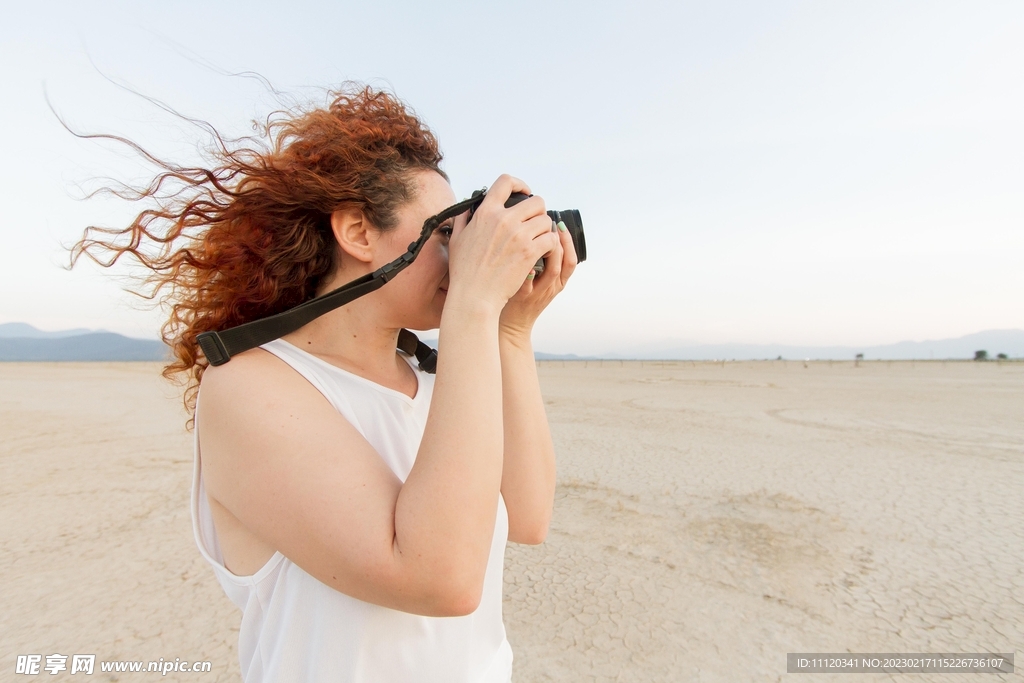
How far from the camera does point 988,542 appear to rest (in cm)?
470

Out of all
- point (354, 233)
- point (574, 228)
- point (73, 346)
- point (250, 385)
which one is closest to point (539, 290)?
point (574, 228)

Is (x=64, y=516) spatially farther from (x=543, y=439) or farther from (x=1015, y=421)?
(x=1015, y=421)

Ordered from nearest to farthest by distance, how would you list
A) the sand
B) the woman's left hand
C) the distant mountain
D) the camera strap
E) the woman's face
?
the camera strap
the woman's face
the woman's left hand
the sand
the distant mountain

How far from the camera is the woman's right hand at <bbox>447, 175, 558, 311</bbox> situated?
3.28ft

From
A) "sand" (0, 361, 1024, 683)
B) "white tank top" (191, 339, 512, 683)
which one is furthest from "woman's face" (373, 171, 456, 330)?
"sand" (0, 361, 1024, 683)

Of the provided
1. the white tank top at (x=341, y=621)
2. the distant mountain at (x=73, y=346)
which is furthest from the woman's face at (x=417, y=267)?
the distant mountain at (x=73, y=346)

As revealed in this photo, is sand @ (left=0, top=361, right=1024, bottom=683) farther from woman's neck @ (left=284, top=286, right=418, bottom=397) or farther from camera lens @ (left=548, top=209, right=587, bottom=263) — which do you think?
camera lens @ (left=548, top=209, right=587, bottom=263)

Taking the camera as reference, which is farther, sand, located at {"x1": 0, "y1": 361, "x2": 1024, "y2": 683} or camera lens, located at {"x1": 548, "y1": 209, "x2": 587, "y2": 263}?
sand, located at {"x1": 0, "y1": 361, "x2": 1024, "y2": 683}

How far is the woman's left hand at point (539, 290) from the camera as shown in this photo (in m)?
1.29

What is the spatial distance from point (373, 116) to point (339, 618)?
1165 millimetres

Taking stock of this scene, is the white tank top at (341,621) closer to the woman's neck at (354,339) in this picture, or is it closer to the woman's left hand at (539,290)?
the woman's neck at (354,339)

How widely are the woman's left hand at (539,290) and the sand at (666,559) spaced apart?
2.56 metres

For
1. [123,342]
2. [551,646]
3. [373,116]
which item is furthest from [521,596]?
[123,342]

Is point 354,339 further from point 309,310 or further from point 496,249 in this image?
point 496,249
